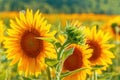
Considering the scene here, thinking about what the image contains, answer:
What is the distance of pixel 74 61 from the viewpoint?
1.90 metres

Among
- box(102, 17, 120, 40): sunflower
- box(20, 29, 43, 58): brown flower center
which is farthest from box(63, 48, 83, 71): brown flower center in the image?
box(102, 17, 120, 40): sunflower

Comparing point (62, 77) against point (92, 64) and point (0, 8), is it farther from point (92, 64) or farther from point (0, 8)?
point (0, 8)

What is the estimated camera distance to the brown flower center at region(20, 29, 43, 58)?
191 centimetres

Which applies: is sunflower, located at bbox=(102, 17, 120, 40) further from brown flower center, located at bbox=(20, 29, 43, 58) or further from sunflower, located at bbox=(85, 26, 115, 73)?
brown flower center, located at bbox=(20, 29, 43, 58)

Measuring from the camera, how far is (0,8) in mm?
15969

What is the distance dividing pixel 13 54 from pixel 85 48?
241 mm

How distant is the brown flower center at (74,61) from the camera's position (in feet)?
6.22

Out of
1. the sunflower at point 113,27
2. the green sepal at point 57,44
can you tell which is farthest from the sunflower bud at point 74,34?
the sunflower at point 113,27

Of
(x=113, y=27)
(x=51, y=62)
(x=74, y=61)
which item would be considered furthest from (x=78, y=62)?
(x=113, y=27)

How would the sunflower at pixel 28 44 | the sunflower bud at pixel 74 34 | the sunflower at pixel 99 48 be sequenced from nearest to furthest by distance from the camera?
the sunflower bud at pixel 74 34, the sunflower at pixel 28 44, the sunflower at pixel 99 48

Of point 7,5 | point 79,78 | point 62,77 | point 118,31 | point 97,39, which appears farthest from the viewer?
point 7,5

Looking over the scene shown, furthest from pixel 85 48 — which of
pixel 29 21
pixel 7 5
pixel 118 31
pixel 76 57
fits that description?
pixel 7 5

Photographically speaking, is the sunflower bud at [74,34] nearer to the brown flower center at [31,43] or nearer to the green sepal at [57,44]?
the green sepal at [57,44]

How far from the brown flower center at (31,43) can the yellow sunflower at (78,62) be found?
0.35ft
